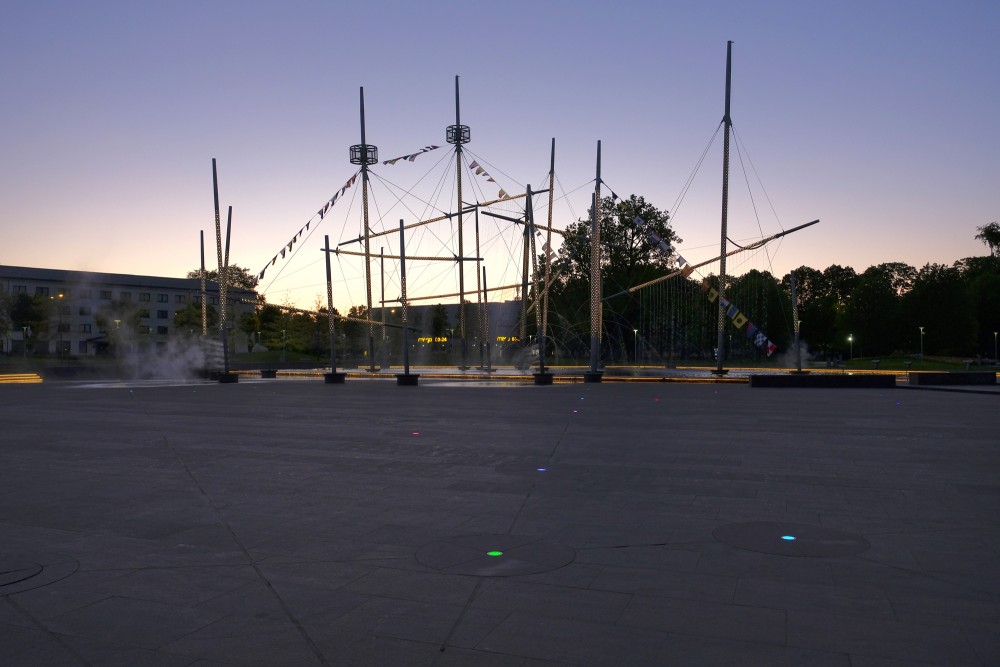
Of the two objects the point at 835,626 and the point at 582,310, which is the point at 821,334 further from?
the point at 835,626

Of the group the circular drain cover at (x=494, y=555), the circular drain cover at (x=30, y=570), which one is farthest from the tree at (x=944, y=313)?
the circular drain cover at (x=30, y=570)

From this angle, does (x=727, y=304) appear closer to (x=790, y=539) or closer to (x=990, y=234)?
(x=790, y=539)

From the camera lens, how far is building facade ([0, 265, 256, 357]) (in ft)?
239

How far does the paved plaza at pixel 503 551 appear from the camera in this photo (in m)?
4.07

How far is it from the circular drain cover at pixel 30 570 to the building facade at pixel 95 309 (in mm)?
69159

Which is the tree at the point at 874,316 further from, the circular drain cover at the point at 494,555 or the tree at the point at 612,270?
the circular drain cover at the point at 494,555

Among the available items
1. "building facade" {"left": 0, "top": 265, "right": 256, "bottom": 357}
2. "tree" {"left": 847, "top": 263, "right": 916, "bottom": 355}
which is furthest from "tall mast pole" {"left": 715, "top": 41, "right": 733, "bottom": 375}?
"tree" {"left": 847, "top": 263, "right": 916, "bottom": 355}

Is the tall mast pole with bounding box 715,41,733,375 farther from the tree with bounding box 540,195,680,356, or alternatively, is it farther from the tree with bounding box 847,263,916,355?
the tree with bounding box 847,263,916,355

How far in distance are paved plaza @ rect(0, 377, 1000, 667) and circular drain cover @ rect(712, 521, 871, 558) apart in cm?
3

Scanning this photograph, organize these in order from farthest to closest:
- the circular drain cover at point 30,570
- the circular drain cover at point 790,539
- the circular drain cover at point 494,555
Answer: the circular drain cover at point 790,539, the circular drain cover at point 494,555, the circular drain cover at point 30,570

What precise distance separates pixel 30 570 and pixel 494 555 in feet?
10.7

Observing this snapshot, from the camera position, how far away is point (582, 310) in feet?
228

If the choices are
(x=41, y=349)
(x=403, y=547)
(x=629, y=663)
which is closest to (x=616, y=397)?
(x=403, y=547)

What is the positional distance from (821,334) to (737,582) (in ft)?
348
